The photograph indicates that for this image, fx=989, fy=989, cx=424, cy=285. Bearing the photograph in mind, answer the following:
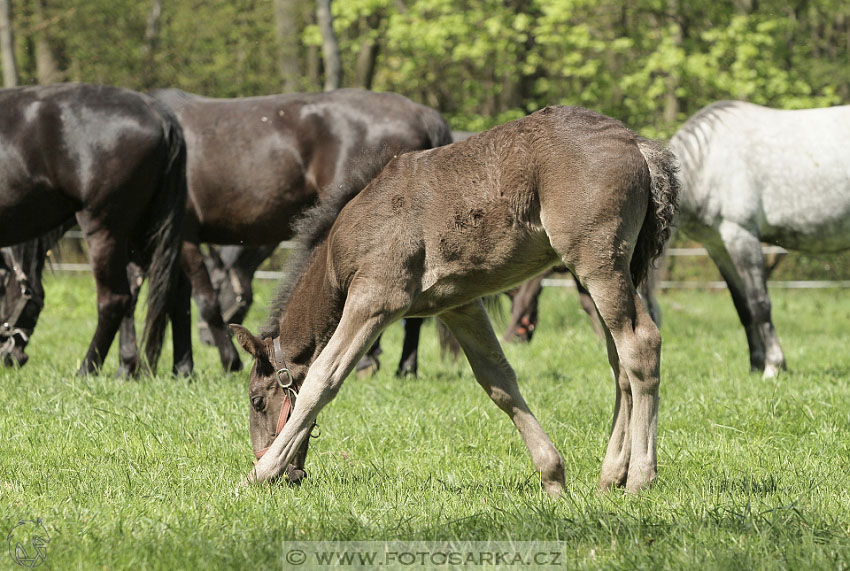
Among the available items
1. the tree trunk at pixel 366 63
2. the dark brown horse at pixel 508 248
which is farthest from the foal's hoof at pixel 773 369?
the tree trunk at pixel 366 63

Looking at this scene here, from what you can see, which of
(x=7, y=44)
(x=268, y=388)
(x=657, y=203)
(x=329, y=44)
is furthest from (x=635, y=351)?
(x=7, y=44)

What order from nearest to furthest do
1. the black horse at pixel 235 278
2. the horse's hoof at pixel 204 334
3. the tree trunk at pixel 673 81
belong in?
the black horse at pixel 235 278 < the horse's hoof at pixel 204 334 < the tree trunk at pixel 673 81

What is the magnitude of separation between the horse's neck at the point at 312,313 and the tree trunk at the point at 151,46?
57.3 ft

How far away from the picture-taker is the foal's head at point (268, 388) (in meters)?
4.68

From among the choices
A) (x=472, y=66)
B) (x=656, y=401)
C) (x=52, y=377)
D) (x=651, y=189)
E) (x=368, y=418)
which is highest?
(x=651, y=189)

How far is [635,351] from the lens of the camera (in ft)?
13.3

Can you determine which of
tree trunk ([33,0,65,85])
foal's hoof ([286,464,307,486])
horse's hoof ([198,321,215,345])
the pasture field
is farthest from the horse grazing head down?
tree trunk ([33,0,65,85])

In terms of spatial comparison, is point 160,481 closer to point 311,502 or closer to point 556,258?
point 311,502

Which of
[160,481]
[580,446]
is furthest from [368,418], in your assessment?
[160,481]

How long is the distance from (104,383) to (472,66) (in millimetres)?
16044

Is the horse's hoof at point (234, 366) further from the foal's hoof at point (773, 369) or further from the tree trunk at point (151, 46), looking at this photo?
the tree trunk at point (151, 46)

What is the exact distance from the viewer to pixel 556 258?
4.33 m

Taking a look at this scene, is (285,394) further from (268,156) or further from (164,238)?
(268,156)

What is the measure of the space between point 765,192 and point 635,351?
15.3 feet
